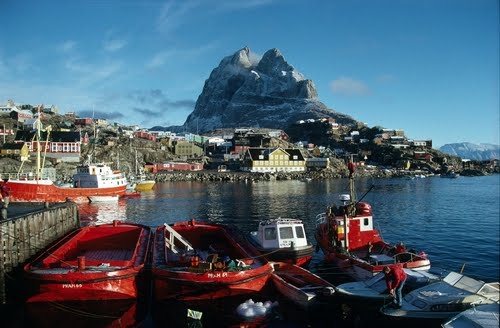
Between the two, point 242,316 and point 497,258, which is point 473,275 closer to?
point 497,258

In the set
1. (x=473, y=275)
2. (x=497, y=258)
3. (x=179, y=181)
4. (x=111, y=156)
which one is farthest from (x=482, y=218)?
(x=111, y=156)

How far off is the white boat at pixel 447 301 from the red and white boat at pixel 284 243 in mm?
8721

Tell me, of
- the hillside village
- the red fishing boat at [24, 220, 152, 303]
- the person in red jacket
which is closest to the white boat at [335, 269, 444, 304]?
the person in red jacket

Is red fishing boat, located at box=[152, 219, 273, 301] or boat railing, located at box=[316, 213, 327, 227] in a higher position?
boat railing, located at box=[316, 213, 327, 227]

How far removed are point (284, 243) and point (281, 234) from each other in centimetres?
62

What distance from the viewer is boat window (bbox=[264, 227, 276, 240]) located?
2714 centimetres

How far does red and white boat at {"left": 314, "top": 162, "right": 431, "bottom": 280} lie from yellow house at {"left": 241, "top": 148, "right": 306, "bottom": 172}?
12337 cm

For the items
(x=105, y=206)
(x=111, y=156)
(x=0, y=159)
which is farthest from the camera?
(x=111, y=156)

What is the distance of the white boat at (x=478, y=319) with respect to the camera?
14.0 m

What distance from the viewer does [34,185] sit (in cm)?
6100

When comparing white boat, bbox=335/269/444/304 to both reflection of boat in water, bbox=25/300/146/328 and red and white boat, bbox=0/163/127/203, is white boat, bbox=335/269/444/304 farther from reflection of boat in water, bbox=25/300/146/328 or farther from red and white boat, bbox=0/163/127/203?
red and white boat, bbox=0/163/127/203

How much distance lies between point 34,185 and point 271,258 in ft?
157

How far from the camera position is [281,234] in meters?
27.0

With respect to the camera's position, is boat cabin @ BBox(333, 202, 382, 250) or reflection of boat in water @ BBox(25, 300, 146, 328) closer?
reflection of boat in water @ BBox(25, 300, 146, 328)
